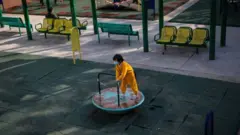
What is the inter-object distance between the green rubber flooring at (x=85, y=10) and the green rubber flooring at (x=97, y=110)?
8929 millimetres

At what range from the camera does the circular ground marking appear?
9.71 meters

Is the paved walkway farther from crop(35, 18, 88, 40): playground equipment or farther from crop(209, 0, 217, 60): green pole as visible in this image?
crop(35, 18, 88, 40): playground equipment

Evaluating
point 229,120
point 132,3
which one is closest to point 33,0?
point 132,3

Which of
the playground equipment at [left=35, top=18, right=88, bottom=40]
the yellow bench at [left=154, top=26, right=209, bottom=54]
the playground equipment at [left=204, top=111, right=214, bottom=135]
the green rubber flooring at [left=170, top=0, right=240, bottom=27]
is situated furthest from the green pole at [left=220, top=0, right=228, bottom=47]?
the playground equipment at [left=204, top=111, right=214, bottom=135]

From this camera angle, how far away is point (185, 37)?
14.5 meters

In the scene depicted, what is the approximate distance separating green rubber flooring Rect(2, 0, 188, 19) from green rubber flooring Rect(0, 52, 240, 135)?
8.93 m

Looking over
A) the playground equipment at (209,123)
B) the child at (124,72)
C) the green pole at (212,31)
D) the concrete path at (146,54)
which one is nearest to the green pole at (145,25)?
the concrete path at (146,54)

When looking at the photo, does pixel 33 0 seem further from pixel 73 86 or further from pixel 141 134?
pixel 141 134

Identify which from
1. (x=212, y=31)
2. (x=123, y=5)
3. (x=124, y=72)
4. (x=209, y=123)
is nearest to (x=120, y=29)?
(x=212, y=31)

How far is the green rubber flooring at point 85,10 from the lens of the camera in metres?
22.0

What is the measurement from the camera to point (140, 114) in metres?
9.95

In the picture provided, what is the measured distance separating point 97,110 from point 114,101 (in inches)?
23.4

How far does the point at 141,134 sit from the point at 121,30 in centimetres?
776

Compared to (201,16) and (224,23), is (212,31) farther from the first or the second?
(201,16)
